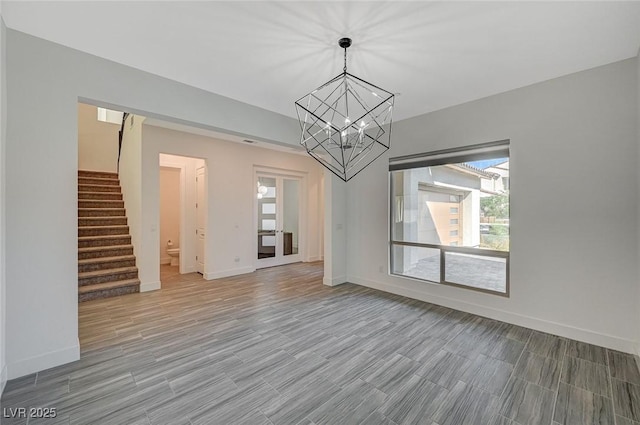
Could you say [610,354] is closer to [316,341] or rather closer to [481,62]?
[316,341]

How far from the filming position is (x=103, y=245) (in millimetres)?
5070

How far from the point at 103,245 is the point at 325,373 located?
5.06m

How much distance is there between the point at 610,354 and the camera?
258 cm

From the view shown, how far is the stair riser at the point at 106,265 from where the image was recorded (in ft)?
14.9

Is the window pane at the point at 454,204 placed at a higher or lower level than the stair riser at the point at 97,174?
lower

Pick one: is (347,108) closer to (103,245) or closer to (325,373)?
(325,373)

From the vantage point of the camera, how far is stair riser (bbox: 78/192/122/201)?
5.78 metres

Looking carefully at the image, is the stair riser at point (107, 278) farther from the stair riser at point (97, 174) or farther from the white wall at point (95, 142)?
the white wall at point (95, 142)

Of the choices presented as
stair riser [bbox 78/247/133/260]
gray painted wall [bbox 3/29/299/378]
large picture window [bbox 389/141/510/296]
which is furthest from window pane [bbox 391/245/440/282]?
stair riser [bbox 78/247/133/260]

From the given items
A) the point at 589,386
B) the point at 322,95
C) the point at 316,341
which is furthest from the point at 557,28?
the point at 316,341

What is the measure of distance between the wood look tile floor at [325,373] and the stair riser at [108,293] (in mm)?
536

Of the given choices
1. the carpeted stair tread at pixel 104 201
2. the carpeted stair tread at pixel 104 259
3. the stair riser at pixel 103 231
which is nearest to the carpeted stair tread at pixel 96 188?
the carpeted stair tread at pixel 104 201

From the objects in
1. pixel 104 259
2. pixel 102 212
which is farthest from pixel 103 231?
pixel 104 259

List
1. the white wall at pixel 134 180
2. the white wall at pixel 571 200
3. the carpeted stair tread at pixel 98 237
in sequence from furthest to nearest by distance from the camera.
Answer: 1. the carpeted stair tread at pixel 98 237
2. the white wall at pixel 134 180
3. the white wall at pixel 571 200
